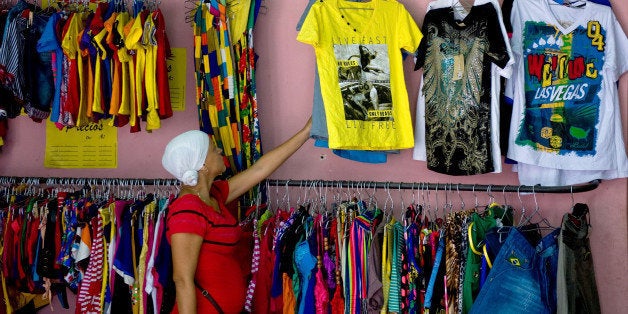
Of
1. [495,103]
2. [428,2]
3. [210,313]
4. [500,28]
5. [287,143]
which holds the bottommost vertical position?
[210,313]

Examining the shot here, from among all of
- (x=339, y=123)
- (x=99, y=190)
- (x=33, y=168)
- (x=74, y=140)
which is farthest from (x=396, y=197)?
(x=33, y=168)

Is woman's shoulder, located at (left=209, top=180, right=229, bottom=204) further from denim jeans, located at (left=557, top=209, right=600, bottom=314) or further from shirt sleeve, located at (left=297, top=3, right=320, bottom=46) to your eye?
denim jeans, located at (left=557, top=209, right=600, bottom=314)

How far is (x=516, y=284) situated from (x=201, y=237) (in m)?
1.29

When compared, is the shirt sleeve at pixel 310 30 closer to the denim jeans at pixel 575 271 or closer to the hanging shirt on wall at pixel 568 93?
the hanging shirt on wall at pixel 568 93

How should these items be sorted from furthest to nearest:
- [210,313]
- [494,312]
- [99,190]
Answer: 1. [99,190]
2. [210,313]
3. [494,312]

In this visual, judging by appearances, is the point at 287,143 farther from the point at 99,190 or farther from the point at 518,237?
the point at 99,190

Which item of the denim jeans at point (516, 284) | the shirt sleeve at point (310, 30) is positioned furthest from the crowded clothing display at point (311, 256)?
the shirt sleeve at point (310, 30)

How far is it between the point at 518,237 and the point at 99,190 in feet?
8.43

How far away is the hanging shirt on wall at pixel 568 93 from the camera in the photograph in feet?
9.32

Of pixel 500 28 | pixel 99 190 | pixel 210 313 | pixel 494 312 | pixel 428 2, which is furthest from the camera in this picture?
pixel 99 190

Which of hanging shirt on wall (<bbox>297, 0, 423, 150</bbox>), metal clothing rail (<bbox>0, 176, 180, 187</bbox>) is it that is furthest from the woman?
hanging shirt on wall (<bbox>297, 0, 423, 150</bbox>)

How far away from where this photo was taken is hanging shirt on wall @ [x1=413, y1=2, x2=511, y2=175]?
2.92 meters

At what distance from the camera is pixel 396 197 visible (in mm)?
3295

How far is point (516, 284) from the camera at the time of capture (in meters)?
2.36
